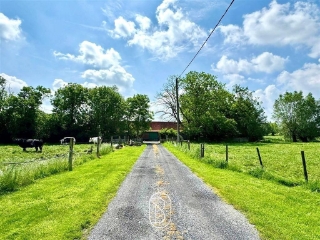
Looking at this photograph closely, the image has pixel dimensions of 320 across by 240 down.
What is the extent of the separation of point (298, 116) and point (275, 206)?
204ft

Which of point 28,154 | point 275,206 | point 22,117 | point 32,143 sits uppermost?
point 22,117

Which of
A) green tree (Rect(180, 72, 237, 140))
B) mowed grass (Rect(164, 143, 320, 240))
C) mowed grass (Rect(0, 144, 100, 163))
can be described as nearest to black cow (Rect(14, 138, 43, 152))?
mowed grass (Rect(0, 144, 100, 163))

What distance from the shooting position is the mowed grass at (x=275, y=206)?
471 cm

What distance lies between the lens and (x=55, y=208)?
5988 millimetres

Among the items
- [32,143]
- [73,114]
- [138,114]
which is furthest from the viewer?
[138,114]

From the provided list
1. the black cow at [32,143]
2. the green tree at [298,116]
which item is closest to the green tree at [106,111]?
the black cow at [32,143]

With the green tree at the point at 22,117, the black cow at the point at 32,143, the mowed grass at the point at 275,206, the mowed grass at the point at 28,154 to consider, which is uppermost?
the green tree at the point at 22,117

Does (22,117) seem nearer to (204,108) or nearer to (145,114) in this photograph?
(145,114)

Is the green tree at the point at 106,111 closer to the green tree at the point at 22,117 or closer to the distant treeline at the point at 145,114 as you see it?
the distant treeline at the point at 145,114

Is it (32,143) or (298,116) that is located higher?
(298,116)

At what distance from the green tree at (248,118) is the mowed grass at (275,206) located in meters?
46.6

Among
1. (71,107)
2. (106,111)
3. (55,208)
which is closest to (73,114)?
(71,107)

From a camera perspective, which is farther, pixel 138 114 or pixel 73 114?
pixel 138 114

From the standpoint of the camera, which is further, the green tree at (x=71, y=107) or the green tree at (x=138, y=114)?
the green tree at (x=138, y=114)
